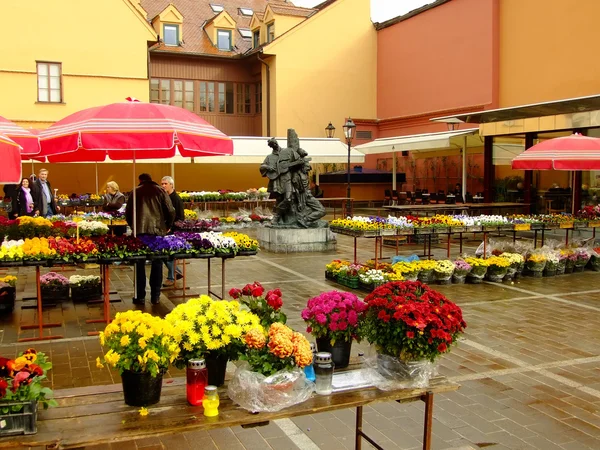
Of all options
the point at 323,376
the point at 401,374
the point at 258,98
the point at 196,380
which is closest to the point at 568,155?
the point at 401,374

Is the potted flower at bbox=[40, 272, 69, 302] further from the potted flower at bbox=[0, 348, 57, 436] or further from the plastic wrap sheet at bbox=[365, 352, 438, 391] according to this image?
the plastic wrap sheet at bbox=[365, 352, 438, 391]

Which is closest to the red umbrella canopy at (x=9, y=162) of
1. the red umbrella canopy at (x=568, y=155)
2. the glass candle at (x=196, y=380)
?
the glass candle at (x=196, y=380)

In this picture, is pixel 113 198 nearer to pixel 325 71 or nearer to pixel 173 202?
pixel 173 202

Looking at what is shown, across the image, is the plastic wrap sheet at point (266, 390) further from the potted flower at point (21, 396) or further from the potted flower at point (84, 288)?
the potted flower at point (84, 288)

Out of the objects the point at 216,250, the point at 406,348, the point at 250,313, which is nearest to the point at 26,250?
the point at 216,250

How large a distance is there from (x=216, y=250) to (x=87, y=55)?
23.1 metres

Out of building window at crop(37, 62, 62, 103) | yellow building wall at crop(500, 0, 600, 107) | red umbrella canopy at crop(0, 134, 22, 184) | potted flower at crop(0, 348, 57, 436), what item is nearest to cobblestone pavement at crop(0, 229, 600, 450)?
potted flower at crop(0, 348, 57, 436)

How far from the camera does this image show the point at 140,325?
11.8 feet

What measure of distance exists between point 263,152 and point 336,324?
24137mm

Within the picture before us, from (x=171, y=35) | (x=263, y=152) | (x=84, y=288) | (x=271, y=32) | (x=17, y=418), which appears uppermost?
(x=271, y=32)

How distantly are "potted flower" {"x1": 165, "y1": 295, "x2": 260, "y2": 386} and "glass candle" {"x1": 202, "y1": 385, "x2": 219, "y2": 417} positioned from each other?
31cm

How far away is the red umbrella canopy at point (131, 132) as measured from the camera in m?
7.49

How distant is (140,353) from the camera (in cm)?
357

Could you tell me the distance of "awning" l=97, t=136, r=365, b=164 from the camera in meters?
27.4
